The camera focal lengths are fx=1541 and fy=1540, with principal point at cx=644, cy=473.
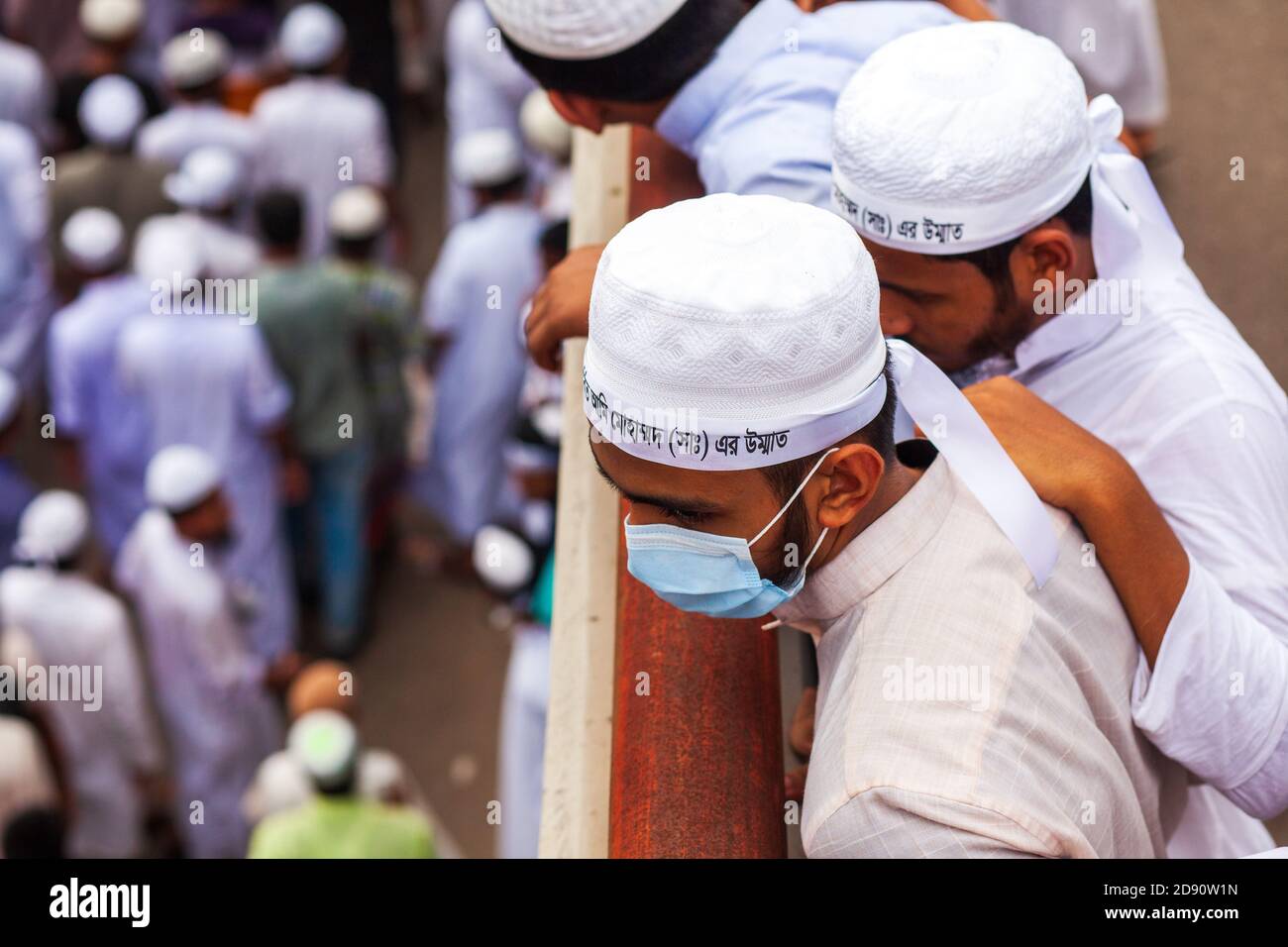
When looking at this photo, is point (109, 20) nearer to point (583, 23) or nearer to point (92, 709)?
point (92, 709)

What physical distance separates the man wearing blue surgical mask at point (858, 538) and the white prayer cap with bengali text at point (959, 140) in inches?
9.8

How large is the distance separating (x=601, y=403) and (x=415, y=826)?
2.83 metres

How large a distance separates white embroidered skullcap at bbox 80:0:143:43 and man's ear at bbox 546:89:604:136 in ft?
16.8

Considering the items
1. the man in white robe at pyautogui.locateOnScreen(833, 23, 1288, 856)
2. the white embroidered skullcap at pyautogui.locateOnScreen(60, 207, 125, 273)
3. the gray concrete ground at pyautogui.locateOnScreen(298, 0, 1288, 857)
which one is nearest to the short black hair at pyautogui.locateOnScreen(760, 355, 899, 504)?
the man in white robe at pyautogui.locateOnScreen(833, 23, 1288, 856)

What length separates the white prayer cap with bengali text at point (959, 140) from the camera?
190 cm

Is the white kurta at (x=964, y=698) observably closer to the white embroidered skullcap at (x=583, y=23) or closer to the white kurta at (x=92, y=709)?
the white embroidered skullcap at (x=583, y=23)

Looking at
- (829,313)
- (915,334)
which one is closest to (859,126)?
(915,334)

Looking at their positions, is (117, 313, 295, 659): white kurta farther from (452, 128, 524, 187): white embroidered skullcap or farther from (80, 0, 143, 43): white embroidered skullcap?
(80, 0, 143, 43): white embroidered skullcap

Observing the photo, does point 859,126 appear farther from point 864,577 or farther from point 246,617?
point 246,617

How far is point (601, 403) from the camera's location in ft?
5.56

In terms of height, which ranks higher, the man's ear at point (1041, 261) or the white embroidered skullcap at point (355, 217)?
the man's ear at point (1041, 261)

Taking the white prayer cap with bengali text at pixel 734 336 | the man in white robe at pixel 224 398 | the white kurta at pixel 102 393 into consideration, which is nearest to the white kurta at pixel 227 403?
the man in white robe at pixel 224 398

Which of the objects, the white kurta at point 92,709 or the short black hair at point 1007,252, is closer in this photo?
the short black hair at point 1007,252

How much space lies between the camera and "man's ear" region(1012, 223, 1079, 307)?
1995mm
